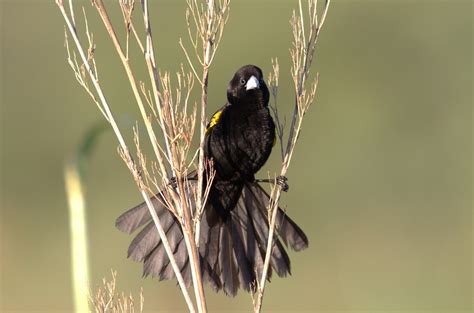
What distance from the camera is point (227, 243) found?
4.84 metres

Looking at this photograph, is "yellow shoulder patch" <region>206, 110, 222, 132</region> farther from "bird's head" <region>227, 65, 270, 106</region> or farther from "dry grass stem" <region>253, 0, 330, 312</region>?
"dry grass stem" <region>253, 0, 330, 312</region>

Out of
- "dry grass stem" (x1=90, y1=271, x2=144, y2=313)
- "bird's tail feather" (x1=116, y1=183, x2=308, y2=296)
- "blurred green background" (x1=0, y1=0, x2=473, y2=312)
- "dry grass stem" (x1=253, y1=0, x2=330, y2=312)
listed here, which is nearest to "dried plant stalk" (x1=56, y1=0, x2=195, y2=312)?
"dry grass stem" (x1=90, y1=271, x2=144, y2=313)

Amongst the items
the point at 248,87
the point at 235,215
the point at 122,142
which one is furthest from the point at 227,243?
the point at 122,142

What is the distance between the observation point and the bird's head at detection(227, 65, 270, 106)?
15.7 ft

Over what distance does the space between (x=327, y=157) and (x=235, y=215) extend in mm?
9115

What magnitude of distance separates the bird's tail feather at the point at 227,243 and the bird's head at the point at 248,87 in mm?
543

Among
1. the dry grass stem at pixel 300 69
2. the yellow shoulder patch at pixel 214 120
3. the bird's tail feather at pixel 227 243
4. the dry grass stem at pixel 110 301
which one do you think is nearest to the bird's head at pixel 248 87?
the yellow shoulder patch at pixel 214 120

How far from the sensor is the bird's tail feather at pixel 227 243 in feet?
14.7

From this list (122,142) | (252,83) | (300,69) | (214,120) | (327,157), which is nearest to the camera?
(122,142)

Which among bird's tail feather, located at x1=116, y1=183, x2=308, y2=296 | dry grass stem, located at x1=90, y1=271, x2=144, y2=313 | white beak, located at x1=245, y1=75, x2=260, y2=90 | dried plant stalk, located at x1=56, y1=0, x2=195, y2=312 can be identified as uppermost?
white beak, located at x1=245, y1=75, x2=260, y2=90

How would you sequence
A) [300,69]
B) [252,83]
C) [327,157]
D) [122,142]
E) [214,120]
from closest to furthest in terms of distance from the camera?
[122,142] < [300,69] < [252,83] < [214,120] < [327,157]

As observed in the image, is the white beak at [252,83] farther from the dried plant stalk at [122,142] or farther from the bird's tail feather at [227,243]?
the dried plant stalk at [122,142]

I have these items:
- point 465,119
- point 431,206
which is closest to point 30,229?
point 431,206

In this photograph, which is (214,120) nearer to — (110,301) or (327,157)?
(110,301)
